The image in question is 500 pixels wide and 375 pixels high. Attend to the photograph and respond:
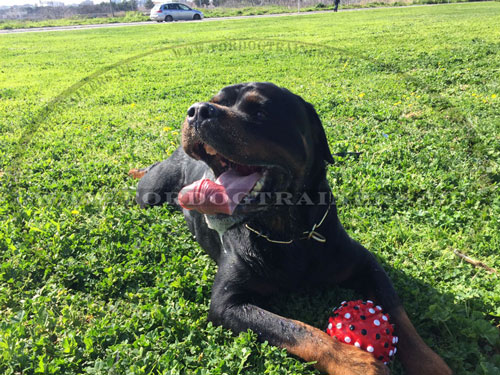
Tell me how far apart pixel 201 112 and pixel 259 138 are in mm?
394

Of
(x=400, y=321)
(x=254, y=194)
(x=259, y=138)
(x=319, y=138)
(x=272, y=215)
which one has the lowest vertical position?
(x=400, y=321)

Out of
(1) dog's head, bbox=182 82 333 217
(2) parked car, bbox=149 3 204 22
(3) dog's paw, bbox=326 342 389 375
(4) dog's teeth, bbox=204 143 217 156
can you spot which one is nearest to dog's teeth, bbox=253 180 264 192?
(1) dog's head, bbox=182 82 333 217

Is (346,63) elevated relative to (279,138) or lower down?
lower down

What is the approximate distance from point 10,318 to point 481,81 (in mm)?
8437

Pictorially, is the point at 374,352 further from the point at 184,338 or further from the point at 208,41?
the point at 208,41

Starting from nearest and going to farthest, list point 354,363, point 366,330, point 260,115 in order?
point 354,363 < point 366,330 < point 260,115

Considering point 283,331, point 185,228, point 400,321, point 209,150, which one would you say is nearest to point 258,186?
point 209,150

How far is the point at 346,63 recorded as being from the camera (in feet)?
36.0

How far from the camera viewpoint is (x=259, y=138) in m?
2.58

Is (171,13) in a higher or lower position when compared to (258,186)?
lower

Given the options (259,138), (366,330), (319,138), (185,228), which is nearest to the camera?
(366,330)

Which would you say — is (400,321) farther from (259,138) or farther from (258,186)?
(259,138)

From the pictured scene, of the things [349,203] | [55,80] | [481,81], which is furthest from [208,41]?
[349,203]

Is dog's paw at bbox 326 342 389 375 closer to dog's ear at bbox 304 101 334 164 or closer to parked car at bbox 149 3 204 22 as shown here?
dog's ear at bbox 304 101 334 164
